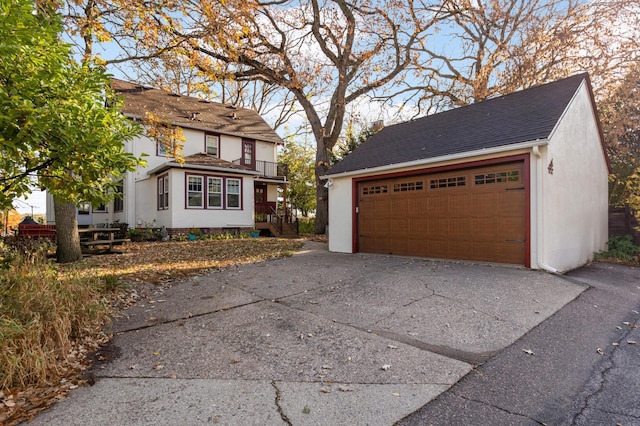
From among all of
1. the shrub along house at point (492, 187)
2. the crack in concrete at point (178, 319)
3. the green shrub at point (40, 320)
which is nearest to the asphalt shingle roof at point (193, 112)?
A: the shrub along house at point (492, 187)

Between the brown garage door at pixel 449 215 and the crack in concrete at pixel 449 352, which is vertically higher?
the brown garage door at pixel 449 215

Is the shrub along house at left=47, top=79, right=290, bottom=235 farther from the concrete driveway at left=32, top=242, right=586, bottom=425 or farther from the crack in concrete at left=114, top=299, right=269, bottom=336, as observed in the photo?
the crack in concrete at left=114, top=299, right=269, bottom=336

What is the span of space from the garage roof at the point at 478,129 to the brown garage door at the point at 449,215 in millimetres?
591

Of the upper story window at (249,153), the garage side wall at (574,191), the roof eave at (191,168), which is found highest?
the upper story window at (249,153)

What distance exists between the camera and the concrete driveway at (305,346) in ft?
8.06

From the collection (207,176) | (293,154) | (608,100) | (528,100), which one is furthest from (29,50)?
(293,154)

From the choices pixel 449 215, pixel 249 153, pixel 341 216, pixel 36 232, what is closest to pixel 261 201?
pixel 249 153

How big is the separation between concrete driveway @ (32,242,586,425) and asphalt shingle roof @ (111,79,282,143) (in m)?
13.4

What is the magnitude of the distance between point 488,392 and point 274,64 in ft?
49.4

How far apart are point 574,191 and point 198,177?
13776 mm

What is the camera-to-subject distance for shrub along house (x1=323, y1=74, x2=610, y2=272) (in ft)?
23.3

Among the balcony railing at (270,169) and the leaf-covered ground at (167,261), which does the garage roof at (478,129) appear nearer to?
the leaf-covered ground at (167,261)

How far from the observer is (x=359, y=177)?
1041 cm

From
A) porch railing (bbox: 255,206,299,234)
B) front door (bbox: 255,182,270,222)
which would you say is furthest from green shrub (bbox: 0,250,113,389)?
front door (bbox: 255,182,270,222)
